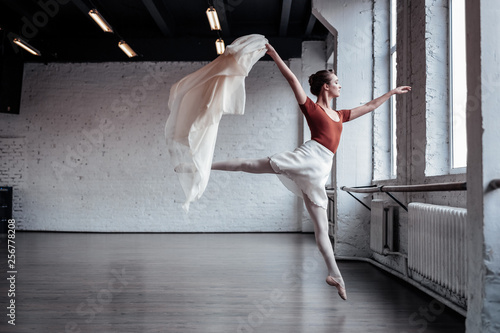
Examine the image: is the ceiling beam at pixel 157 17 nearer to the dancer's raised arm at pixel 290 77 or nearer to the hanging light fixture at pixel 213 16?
the hanging light fixture at pixel 213 16

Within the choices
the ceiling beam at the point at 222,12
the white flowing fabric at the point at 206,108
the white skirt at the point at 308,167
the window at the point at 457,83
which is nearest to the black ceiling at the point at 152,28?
the ceiling beam at the point at 222,12

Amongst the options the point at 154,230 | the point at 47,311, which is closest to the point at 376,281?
the point at 47,311

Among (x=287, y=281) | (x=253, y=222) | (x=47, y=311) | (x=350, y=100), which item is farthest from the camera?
(x=253, y=222)

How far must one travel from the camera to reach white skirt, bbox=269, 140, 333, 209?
9.80 feet

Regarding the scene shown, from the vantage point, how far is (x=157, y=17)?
7496 mm

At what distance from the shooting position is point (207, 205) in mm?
9055

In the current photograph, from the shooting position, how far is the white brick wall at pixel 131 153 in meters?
9.07

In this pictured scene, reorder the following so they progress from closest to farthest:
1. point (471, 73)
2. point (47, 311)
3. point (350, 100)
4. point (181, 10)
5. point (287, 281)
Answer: point (471, 73) → point (47, 311) → point (287, 281) → point (350, 100) → point (181, 10)

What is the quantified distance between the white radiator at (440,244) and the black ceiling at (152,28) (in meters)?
5.13

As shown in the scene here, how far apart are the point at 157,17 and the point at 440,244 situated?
6.24 meters

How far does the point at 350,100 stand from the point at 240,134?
4.01 meters

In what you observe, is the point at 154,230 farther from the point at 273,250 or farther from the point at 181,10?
the point at 181,10

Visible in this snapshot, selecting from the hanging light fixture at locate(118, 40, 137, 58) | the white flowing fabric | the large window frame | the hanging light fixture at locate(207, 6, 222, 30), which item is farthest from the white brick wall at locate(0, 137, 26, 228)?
the large window frame

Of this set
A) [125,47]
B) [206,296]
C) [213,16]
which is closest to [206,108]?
[206,296]
